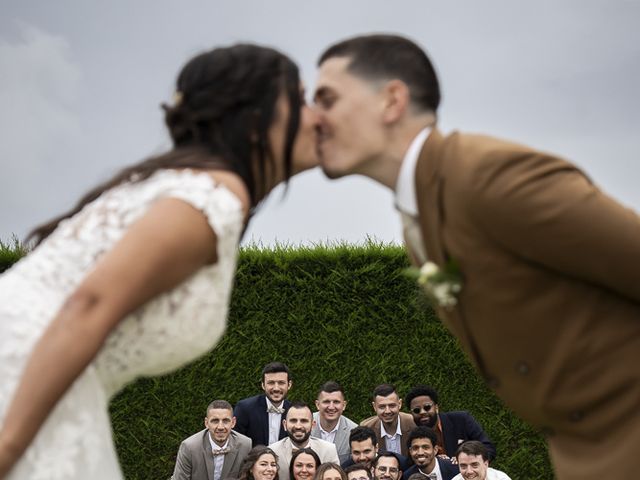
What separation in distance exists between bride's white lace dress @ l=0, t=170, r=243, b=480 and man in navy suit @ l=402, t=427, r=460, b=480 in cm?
675

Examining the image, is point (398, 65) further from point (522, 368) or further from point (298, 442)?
point (298, 442)

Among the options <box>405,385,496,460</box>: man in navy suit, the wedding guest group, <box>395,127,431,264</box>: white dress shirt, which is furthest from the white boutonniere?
<box>405,385,496,460</box>: man in navy suit

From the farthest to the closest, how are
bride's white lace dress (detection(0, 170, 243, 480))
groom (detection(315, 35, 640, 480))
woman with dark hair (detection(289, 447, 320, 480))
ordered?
1. woman with dark hair (detection(289, 447, 320, 480))
2. groom (detection(315, 35, 640, 480))
3. bride's white lace dress (detection(0, 170, 243, 480))

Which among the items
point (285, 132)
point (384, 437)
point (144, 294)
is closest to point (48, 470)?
point (144, 294)

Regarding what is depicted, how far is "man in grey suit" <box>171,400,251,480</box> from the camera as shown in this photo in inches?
377

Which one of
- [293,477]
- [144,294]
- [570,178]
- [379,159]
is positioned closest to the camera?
[144,294]

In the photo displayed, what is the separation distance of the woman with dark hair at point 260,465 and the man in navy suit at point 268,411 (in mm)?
1072

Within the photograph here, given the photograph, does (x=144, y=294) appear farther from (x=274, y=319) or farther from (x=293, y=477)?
(x=274, y=319)

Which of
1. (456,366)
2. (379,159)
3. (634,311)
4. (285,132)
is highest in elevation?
(285,132)

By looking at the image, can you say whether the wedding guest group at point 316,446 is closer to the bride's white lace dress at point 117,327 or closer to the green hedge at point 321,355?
the green hedge at point 321,355

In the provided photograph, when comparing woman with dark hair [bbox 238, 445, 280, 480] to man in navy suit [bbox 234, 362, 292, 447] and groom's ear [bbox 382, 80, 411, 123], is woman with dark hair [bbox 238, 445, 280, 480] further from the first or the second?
groom's ear [bbox 382, 80, 411, 123]

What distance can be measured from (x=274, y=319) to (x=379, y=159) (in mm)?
8132

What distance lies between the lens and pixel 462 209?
8.94 feet

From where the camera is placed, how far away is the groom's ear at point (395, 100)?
312 cm
